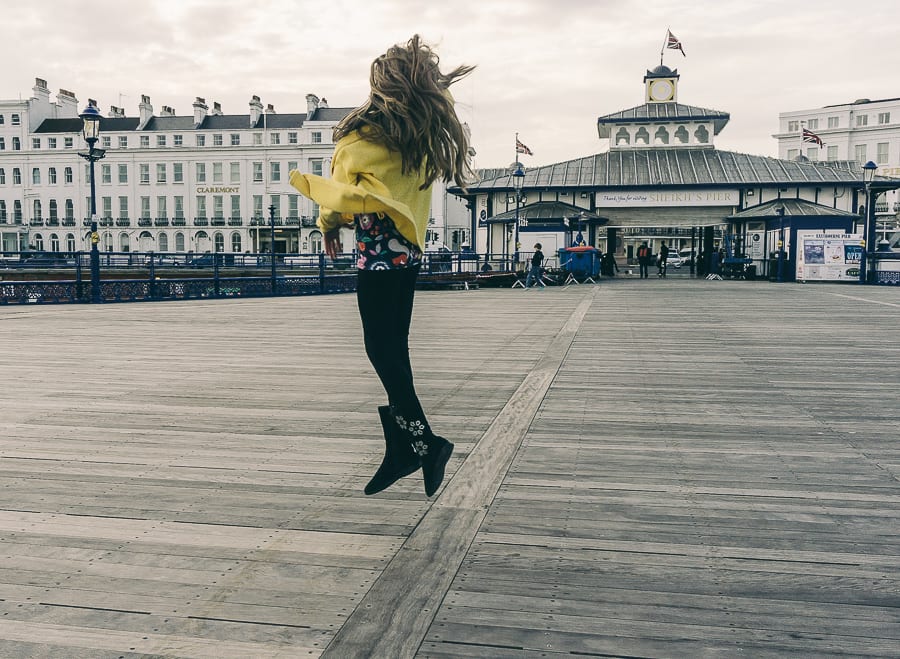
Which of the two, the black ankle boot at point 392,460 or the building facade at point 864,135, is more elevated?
the building facade at point 864,135

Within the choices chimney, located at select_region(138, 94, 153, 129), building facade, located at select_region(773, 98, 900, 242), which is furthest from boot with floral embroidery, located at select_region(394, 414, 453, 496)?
building facade, located at select_region(773, 98, 900, 242)

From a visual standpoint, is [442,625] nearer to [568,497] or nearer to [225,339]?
[568,497]

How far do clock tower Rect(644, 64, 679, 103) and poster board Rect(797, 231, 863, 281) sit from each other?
1391 centimetres

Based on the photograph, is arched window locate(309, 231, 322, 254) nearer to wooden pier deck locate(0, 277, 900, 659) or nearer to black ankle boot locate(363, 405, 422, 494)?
wooden pier deck locate(0, 277, 900, 659)

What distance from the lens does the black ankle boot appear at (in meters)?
3.15

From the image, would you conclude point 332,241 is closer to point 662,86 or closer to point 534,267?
point 534,267

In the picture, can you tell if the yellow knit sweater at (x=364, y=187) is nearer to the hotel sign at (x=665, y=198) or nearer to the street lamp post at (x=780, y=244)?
the street lamp post at (x=780, y=244)

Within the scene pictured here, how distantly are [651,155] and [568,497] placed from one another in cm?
4032

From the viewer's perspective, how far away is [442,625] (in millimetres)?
2180

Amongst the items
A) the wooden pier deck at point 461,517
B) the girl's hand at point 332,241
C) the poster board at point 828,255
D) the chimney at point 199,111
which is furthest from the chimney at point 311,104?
the girl's hand at point 332,241

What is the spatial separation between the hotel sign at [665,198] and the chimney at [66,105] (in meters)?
59.3

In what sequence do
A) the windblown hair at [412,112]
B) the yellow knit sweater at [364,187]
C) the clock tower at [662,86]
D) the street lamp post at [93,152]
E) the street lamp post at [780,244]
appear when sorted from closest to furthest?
1. the yellow knit sweater at [364,187]
2. the windblown hair at [412,112]
3. the street lamp post at [93,152]
4. the street lamp post at [780,244]
5. the clock tower at [662,86]

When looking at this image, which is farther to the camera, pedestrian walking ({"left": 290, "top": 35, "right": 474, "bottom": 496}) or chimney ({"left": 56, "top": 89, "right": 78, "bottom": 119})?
chimney ({"left": 56, "top": 89, "right": 78, "bottom": 119})

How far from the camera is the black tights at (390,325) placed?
2982 mm
